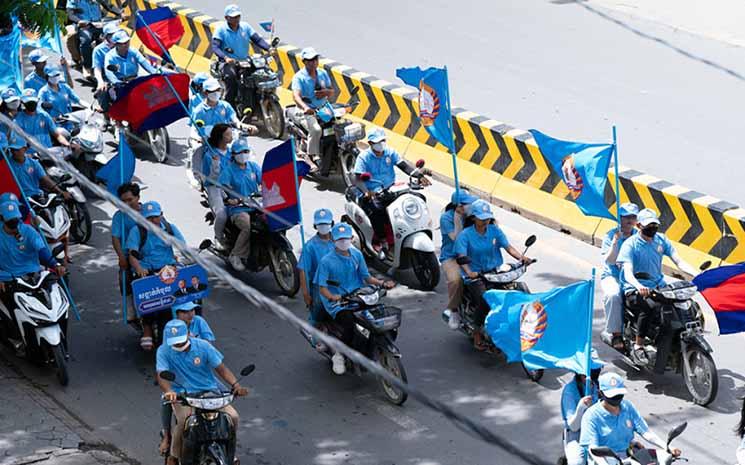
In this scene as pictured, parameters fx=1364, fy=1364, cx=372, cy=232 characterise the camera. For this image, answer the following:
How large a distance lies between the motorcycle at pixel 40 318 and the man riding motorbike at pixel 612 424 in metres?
5.43

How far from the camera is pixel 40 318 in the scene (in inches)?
516

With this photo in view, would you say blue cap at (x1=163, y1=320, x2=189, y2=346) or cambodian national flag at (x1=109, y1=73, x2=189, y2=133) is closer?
blue cap at (x1=163, y1=320, x2=189, y2=346)

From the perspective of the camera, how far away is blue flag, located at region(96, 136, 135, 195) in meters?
14.5

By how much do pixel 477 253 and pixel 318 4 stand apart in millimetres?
13844

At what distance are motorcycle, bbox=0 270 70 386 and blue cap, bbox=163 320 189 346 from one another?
2253 millimetres

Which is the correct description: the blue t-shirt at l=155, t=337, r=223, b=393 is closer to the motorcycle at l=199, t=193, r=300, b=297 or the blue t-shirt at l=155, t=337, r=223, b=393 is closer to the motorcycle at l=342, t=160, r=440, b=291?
the motorcycle at l=199, t=193, r=300, b=297

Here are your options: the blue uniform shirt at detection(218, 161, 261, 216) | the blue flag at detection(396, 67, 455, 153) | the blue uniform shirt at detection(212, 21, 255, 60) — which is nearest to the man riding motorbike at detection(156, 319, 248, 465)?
the blue uniform shirt at detection(218, 161, 261, 216)

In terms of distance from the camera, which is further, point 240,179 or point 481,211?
point 240,179

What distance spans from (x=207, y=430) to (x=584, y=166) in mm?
4605

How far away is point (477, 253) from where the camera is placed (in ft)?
44.9

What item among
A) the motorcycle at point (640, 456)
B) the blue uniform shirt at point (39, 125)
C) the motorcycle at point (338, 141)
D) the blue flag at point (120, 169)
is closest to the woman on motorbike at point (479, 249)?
the motorcycle at point (640, 456)

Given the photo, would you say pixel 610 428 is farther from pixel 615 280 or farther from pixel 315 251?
pixel 315 251

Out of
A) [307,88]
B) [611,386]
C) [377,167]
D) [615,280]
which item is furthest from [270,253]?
[611,386]

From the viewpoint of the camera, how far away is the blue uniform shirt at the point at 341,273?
518 inches
